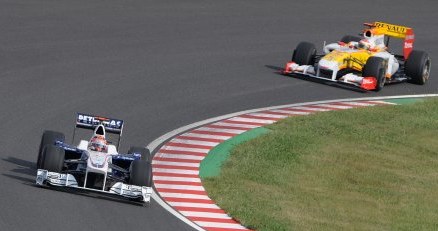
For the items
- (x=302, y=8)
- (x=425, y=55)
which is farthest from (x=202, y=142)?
(x=302, y=8)

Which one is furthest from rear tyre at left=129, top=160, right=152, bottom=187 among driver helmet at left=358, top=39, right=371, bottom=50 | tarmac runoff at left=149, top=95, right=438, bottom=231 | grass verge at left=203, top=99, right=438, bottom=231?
driver helmet at left=358, top=39, right=371, bottom=50

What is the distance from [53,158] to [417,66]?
55.6 ft

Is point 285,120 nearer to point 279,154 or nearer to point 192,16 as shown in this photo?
point 279,154

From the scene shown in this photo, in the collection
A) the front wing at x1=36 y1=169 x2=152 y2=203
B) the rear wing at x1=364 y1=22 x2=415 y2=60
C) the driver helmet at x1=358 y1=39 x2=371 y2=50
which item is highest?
the rear wing at x1=364 y1=22 x2=415 y2=60

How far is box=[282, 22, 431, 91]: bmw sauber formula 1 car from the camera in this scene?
3497 centimetres

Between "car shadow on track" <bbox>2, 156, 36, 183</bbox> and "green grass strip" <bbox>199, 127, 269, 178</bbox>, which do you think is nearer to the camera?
"car shadow on track" <bbox>2, 156, 36, 183</bbox>

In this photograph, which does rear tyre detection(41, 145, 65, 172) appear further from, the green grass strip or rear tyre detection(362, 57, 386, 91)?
rear tyre detection(362, 57, 386, 91)

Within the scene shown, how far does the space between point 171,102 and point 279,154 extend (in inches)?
200

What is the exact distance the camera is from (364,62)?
3556 centimetres

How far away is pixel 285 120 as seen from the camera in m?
30.7

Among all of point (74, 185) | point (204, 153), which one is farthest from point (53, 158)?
point (204, 153)

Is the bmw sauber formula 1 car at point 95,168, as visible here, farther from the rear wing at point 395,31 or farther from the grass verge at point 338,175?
the rear wing at point 395,31

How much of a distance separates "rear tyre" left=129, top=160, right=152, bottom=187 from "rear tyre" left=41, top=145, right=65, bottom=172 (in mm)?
1242

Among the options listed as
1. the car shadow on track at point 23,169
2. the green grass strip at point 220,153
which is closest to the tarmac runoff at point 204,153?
the green grass strip at point 220,153
